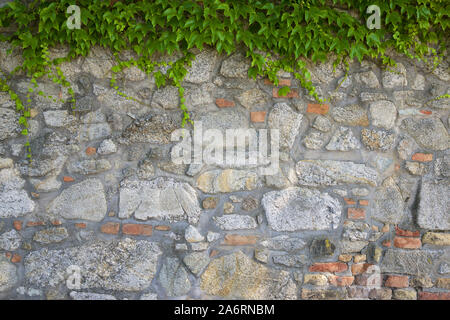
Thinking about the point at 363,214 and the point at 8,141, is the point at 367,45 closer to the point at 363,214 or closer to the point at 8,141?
the point at 363,214

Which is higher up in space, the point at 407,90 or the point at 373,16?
the point at 373,16

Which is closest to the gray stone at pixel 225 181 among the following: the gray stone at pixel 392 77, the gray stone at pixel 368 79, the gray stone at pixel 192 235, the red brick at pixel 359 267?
the gray stone at pixel 192 235

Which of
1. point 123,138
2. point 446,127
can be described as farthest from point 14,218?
point 446,127

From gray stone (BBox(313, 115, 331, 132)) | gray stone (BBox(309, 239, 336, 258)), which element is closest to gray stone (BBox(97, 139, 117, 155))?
gray stone (BBox(313, 115, 331, 132))

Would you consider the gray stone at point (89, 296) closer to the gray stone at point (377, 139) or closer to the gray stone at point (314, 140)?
the gray stone at point (314, 140)

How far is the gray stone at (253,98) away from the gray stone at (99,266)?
1.03 meters

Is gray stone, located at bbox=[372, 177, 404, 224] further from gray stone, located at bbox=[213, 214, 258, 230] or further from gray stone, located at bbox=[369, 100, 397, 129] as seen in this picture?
gray stone, located at bbox=[213, 214, 258, 230]

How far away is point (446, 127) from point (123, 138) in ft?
6.71

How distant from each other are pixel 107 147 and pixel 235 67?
93cm

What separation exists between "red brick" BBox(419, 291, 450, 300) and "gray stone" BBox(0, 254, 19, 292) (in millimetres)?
2515

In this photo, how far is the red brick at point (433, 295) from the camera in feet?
7.87

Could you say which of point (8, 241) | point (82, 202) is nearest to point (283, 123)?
point (82, 202)

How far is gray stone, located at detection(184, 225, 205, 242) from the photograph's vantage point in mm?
2281
